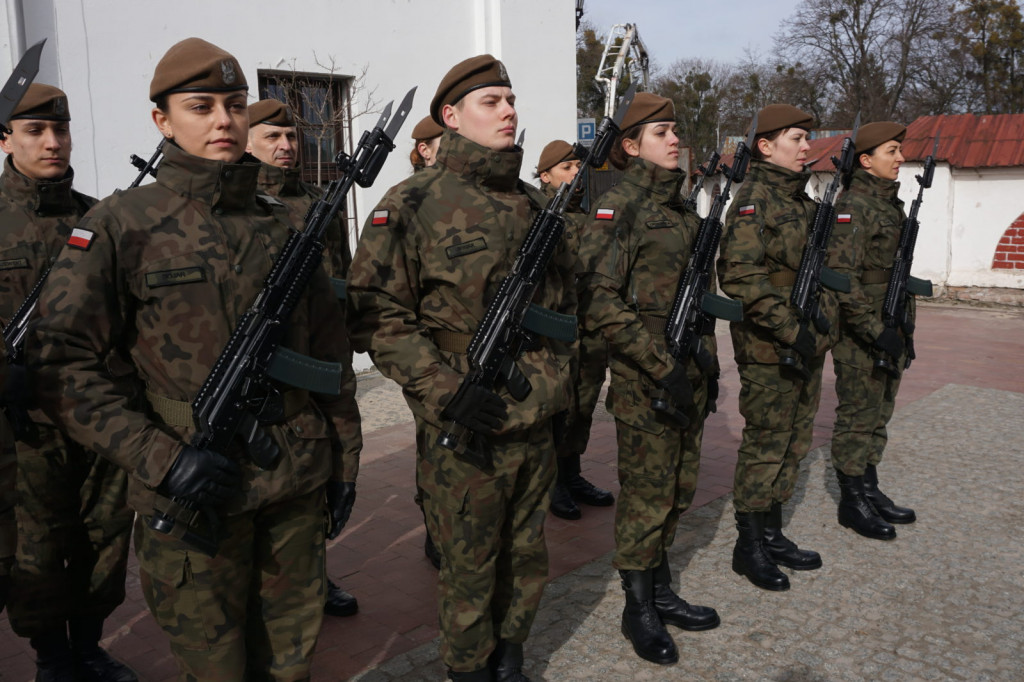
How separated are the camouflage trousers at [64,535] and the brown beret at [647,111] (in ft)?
8.18

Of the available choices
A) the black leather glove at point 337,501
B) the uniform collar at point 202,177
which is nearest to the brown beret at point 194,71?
the uniform collar at point 202,177

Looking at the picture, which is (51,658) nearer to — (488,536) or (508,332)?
(488,536)

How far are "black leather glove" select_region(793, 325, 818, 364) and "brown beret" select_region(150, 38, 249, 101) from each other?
9.17ft

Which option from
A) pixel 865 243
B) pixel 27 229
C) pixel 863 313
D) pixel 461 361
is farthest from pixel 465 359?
pixel 865 243

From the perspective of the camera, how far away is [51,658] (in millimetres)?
3127

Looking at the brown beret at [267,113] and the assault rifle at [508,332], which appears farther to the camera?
the brown beret at [267,113]

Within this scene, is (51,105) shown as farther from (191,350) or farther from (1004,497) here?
(1004,497)

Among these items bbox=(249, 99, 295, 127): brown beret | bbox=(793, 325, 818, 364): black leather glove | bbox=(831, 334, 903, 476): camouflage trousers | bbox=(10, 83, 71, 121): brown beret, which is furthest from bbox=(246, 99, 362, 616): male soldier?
bbox=(831, 334, 903, 476): camouflage trousers

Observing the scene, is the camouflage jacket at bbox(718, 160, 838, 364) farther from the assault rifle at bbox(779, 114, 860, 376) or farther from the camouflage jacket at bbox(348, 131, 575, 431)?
the camouflage jacket at bbox(348, 131, 575, 431)

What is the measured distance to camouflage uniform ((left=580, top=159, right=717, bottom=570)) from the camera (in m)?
3.46

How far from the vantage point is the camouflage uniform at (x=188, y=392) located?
6.69 ft

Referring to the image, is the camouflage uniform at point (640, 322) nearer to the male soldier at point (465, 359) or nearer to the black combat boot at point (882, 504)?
the male soldier at point (465, 359)

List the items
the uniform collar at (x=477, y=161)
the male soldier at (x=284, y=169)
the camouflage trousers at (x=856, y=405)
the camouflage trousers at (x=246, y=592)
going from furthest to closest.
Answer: the camouflage trousers at (x=856, y=405), the male soldier at (x=284, y=169), the uniform collar at (x=477, y=161), the camouflage trousers at (x=246, y=592)

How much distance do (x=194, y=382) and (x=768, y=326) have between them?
2.73 m
